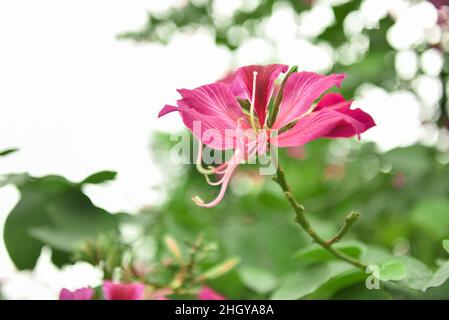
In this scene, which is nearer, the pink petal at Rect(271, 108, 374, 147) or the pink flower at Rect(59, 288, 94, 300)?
the pink petal at Rect(271, 108, 374, 147)

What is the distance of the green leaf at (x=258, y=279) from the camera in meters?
0.91

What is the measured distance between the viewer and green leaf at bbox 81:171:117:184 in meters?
0.90

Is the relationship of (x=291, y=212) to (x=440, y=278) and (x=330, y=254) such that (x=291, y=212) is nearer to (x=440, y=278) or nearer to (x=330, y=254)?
(x=330, y=254)

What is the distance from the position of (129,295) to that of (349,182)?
94 cm

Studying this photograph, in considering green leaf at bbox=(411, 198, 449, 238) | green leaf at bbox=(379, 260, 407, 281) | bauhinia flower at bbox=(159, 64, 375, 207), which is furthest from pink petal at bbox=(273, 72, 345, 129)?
green leaf at bbox=(411, 198, 449, 238)

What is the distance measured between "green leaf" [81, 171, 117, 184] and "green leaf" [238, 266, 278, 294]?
0.25 metres

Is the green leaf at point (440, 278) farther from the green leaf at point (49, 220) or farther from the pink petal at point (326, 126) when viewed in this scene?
the green leaf at point (49, 220)

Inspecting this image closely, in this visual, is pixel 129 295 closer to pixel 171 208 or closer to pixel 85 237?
pixel 85 237

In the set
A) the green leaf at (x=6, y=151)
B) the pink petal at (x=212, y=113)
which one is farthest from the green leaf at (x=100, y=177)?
the pink petal at (x=212, y=113)

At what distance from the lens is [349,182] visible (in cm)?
151

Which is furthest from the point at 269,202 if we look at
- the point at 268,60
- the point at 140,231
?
the point at 268,60

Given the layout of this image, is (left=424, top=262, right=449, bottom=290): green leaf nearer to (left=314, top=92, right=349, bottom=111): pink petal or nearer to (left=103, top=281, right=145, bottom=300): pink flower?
(left=314, top=92, right=349, bottom=111): pink petal

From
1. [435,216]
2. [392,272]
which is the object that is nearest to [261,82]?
[392,272]
